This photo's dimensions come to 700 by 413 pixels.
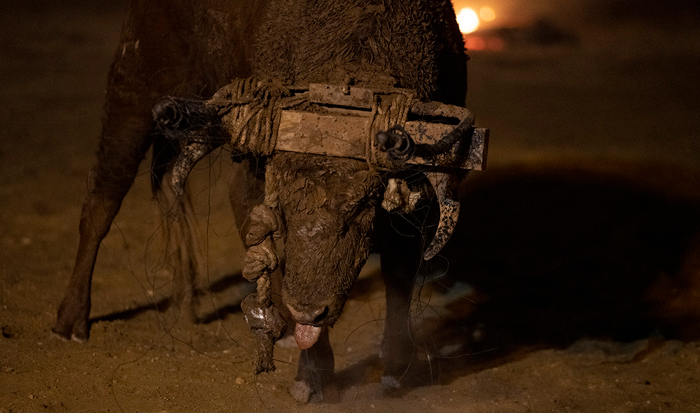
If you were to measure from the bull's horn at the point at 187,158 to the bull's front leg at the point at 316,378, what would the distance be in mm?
1090

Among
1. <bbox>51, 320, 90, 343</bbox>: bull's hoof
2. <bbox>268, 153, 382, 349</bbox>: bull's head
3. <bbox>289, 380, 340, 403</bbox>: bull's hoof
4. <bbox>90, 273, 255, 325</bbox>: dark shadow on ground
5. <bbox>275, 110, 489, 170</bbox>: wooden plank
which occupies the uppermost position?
<bbox>275, 110, 489, 170</bbox>: wooden plank

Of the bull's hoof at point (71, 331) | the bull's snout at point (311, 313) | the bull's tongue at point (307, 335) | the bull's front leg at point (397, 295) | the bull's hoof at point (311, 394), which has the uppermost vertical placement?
the bull's snout at point (311, 313)

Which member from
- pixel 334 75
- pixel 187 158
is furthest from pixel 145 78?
pixel 334 75

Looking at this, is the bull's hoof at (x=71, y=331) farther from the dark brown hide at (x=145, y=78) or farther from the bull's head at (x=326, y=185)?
the bull's head at (x=326, y=185)

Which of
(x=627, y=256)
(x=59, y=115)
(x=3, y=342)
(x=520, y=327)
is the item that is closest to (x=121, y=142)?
(x=3, y=342)

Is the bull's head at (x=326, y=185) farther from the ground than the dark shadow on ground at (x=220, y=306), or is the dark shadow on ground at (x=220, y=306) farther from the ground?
the bull's head at (x=326, y=185)

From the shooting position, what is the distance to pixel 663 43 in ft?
48.0

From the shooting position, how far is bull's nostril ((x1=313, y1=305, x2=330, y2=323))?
2.56 metres

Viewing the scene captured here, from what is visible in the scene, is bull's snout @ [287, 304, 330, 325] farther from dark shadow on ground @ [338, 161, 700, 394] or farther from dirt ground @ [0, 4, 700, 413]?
dark shadow on ground @ [338, 161, 700, 394]

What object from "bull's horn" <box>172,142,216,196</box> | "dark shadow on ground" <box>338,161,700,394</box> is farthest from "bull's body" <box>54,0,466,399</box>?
"dark shadow on ground" <box>338,161,700,394</box>

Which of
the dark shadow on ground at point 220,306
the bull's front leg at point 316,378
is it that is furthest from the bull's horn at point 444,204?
the dark shadow on ground at point 220,306

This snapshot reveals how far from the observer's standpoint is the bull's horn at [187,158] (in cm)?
280

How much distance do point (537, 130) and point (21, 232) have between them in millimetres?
6727

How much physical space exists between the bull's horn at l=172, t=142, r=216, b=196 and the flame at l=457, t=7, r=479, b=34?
13046 mm
